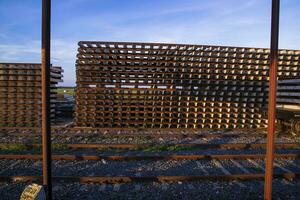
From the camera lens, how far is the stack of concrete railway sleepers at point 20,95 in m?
13.5

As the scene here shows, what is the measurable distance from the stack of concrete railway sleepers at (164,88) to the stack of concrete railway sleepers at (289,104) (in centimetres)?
103

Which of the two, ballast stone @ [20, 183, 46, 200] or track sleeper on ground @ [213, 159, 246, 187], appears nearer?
ballast stone @ [20, 183, 46, 200]

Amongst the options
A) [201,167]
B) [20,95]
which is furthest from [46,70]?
[20,95]

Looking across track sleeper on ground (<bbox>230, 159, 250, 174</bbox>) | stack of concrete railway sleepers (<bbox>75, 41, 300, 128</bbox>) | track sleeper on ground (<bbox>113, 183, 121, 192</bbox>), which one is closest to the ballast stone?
track sleeper on ground (<bbox>113, 183, 121, 192</bbox>)

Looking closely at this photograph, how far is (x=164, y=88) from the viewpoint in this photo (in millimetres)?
13844

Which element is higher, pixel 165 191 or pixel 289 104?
pixel 289 104

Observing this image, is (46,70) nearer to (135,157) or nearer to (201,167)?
(135,157)

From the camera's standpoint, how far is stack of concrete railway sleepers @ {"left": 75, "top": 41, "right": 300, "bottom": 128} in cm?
1355

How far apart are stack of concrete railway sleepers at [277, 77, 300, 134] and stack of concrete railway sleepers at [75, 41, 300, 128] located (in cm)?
103

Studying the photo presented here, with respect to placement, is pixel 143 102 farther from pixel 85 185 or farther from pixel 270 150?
pixel 270 150

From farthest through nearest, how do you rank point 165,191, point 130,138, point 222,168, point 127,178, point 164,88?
point 164,88 < point 130,138 < point 222,168 < point 127,178 < point 165,191

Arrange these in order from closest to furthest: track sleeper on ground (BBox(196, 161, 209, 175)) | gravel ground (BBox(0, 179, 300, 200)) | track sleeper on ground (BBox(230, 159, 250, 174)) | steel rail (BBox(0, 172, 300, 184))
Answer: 1. gravel ground (BBox(0, 179, 300, 200))
2. steel rail (BBox(0, 172, 300, 184))
3. track sleeper on ground (BBox(196, 161, 209, 175))
4. track sleeper on ground (BBox(230, 159, 250, 174))

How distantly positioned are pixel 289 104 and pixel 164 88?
5.66 meters

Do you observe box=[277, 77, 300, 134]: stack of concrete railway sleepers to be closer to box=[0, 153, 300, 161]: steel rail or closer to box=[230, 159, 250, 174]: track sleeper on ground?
box=[0, 153, 300, 161]: steel rail
